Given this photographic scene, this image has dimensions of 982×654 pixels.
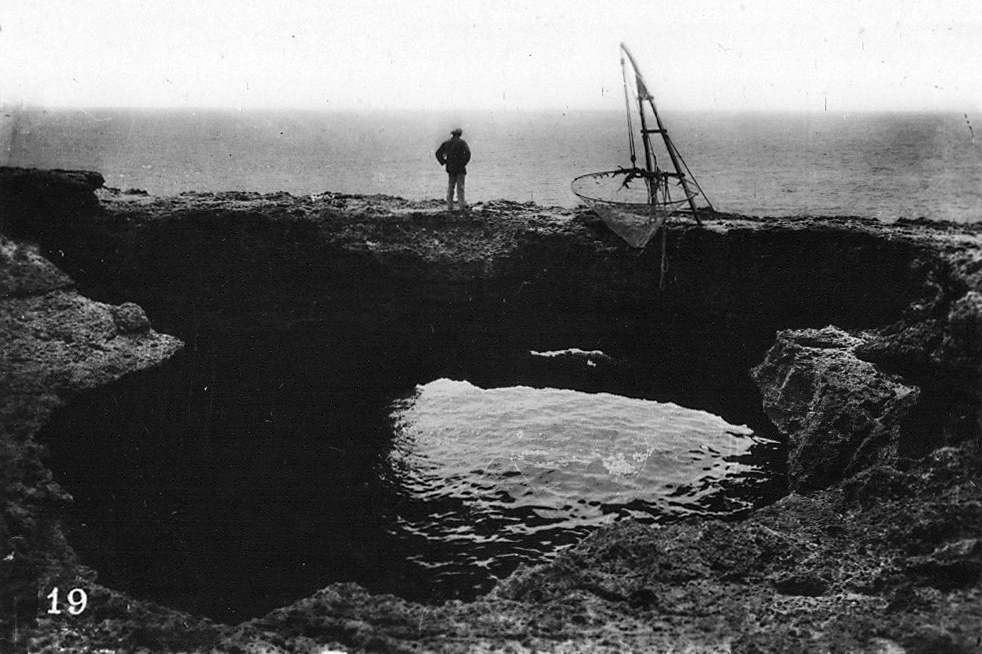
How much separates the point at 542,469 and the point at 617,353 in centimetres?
566

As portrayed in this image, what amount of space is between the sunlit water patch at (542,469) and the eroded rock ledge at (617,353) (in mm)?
1104

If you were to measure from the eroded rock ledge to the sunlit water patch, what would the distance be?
110 cm

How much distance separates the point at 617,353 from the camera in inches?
782

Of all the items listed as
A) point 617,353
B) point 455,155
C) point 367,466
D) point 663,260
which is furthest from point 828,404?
point 455,155

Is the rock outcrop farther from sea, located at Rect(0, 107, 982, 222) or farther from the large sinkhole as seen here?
sea, located at Rect(0, 107, 982, 222)

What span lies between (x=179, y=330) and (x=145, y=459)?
635 cm

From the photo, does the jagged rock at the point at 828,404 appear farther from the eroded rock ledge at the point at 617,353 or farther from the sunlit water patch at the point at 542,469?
the sunlit water patch at the point at 542,469

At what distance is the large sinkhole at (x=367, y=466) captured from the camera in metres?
11.7

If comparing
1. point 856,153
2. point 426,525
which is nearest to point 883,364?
point 426,525

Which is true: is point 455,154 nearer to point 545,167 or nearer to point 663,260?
point 663,260

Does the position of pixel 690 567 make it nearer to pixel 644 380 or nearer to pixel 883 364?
pixel 883 364

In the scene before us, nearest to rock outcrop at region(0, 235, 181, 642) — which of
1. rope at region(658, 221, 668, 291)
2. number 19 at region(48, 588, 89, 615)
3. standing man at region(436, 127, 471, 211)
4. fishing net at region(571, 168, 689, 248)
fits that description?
number 19 at region(48, 588, 89, 615)

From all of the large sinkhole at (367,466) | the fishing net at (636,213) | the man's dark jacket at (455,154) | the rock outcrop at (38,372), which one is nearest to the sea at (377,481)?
the large sinkhole at (367,466)

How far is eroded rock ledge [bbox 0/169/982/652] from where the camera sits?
934 cm
